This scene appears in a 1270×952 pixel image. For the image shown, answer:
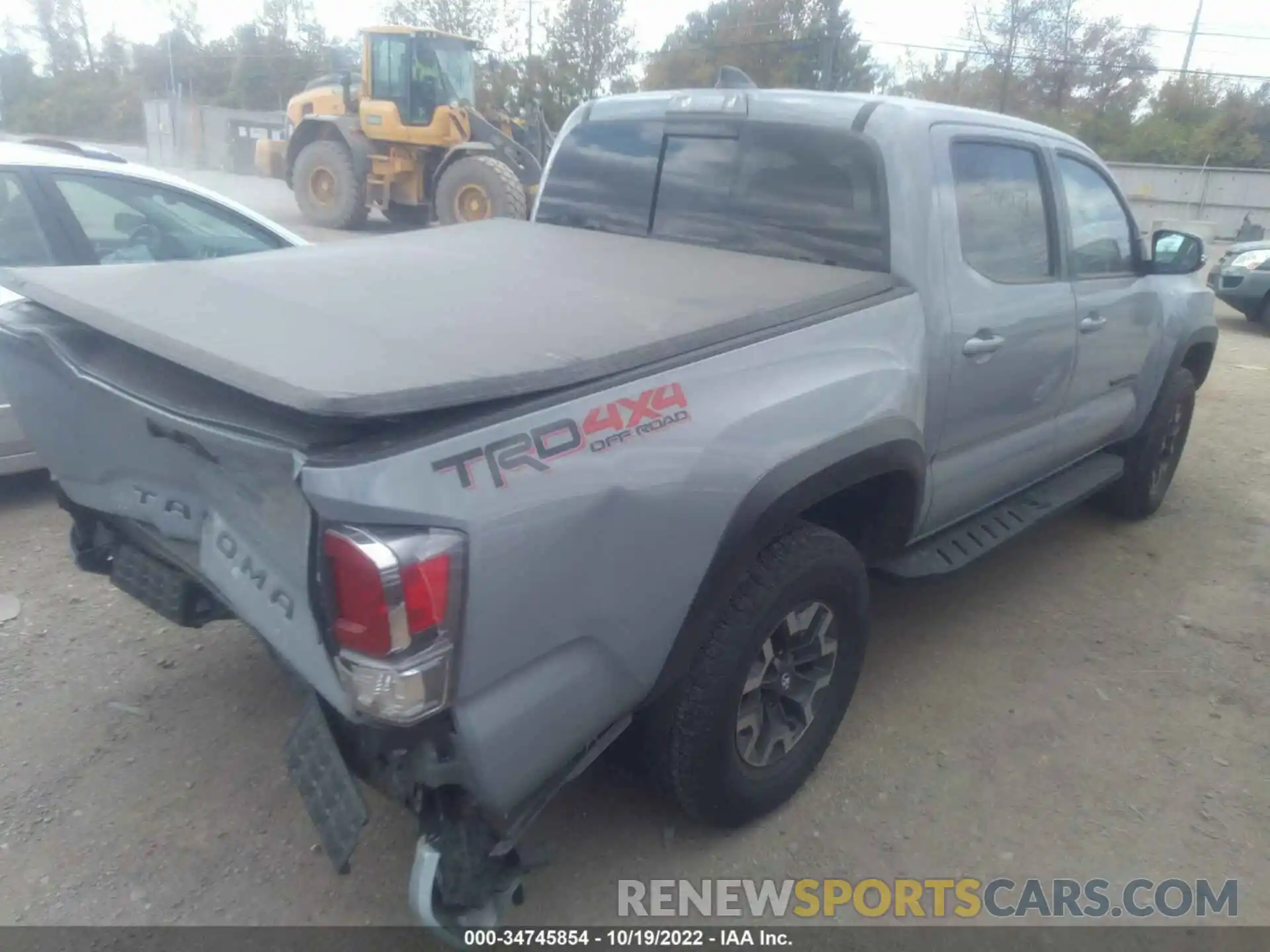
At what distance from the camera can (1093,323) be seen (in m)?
3.89

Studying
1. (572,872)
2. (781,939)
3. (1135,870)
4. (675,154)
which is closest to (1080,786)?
(1135,870)

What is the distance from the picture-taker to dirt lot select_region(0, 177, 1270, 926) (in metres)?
2.54

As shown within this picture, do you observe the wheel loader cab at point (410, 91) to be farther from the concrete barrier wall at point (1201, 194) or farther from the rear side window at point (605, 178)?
the concrete barrier wall at point (1201, 194)

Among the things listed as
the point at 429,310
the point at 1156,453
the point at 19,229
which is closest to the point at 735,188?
the point at 429,310

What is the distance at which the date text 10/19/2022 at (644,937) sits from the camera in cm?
239

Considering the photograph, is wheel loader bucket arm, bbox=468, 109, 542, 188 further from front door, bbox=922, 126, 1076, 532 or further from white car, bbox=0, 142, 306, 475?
front door, bbox=922, 126, 1076, 532

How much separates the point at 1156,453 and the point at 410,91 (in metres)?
12.7

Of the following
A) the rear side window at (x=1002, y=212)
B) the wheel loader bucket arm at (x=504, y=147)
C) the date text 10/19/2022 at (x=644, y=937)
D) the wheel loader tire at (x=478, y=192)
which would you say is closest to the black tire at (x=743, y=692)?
the date text 10/19/2022 at (x=644, y=937)

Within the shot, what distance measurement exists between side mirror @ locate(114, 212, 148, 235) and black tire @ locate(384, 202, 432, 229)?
35.6ft

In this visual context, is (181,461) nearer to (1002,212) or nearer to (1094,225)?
(1002,212)

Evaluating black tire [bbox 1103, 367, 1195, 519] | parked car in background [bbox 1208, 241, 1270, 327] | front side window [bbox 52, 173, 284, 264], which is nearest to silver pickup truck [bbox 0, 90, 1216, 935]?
black tire [bbox 1103, 367, 1195, 519]

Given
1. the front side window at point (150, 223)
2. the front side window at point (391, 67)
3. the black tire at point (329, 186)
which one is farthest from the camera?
the black tire at point (329, 186)

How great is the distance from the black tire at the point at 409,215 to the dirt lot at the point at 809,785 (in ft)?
39.5

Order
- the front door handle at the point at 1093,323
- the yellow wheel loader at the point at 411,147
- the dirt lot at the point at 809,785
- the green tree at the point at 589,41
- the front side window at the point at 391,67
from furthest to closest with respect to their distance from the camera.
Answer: the green tree at the point at 589,41
the front side window at the point at 391,67
the yellow wheel loader at the point at 411,147
the front door handle at the point at 1093,323
the dirt lot at the point at 809,785
